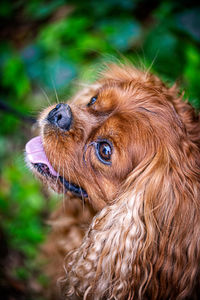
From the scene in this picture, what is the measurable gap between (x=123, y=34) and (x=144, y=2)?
2.45 ft

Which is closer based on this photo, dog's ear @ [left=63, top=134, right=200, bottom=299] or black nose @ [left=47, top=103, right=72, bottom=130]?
dog's ear @ [left=63, top=134, right=200, bottom=299]

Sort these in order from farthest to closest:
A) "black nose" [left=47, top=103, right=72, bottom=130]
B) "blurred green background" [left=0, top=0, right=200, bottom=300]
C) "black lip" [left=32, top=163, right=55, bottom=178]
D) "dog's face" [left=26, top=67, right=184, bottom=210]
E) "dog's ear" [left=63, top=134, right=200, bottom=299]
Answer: "blurred green background" [left=0, top=0, right=200, bottom=300] < "black lip" [left=32, top=163, right=55, bottom=178] < "black nose" [left=47, top=103, right=72, bottom=130] < "dog's face" [left=26, top=67, right=184, bottom=210] < "dog's ear" [left=63, top=134, right=200, bottom=299]

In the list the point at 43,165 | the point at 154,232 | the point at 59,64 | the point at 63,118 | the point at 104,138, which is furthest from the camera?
the point at 59,64

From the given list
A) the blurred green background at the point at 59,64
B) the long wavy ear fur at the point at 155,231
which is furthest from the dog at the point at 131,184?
the blurred green background at the point at 59,64

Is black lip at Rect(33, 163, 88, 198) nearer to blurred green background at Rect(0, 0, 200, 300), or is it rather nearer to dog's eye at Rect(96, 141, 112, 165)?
dog's eye at Rect(96, 141, 112, 165)

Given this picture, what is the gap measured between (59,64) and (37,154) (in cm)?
156

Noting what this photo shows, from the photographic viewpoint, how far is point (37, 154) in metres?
2.27

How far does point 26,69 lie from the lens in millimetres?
3521

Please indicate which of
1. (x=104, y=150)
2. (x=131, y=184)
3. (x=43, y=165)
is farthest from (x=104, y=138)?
(x=43, y=165)

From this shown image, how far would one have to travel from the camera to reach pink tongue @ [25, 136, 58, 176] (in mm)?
2196

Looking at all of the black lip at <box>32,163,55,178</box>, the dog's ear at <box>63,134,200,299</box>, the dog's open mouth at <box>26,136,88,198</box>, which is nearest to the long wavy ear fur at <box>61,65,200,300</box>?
the dog's ear at <box>63,134,200,299</box>

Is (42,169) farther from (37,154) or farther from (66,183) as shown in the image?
(66,183)

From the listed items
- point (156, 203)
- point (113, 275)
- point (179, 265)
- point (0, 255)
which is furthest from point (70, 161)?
point (0, 255)

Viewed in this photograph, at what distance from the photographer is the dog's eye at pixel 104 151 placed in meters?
1.95
